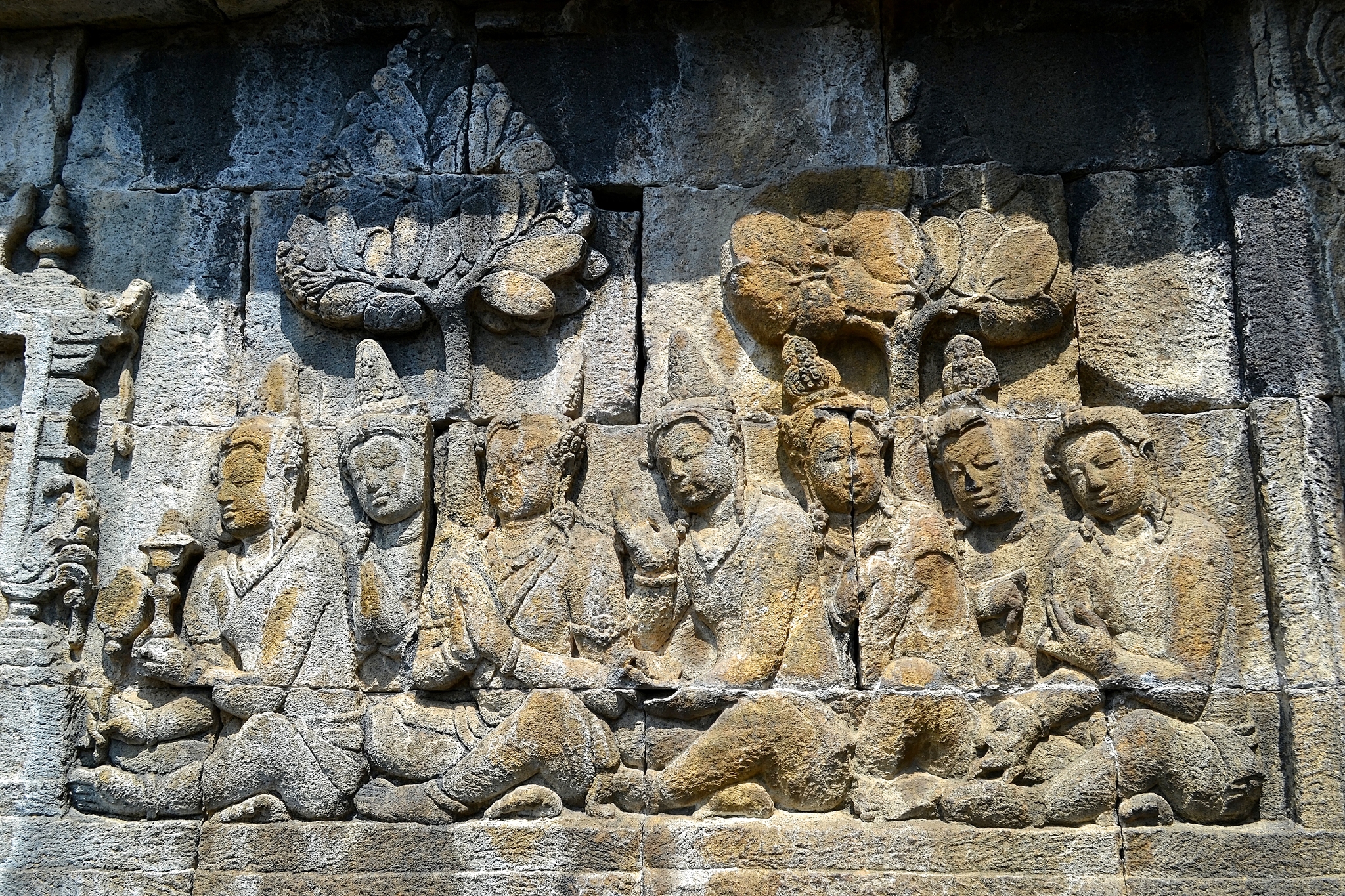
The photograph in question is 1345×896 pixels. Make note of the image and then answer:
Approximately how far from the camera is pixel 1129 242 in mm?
5367

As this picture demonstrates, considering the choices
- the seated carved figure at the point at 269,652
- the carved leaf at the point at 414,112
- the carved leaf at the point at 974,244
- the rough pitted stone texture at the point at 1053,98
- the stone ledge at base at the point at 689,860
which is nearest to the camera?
the stone ledge at base at the point at 689,860

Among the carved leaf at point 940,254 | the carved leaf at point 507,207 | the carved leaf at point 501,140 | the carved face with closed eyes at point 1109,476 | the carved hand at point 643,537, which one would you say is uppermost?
the carved leaf at point 501,140

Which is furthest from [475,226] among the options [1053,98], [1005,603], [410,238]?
[1005,603]

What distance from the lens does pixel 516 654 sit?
4840mm

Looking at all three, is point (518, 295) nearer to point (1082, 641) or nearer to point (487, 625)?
point (487, 625)

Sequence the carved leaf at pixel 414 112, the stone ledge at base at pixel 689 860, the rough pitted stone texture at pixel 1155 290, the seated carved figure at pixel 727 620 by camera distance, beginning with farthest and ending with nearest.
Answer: the carved leaf at pixel 414 112
the rough pitted stone texture at pixel 1155 290
the seated carved figure at pixel 727 620
the stone ledge at base at pixel 689 860

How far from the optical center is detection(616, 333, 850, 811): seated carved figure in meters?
4.65

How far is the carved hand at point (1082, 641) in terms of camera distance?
4.73 meters

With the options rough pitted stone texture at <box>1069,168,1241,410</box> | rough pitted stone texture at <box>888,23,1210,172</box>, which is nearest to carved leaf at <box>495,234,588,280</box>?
rough pitted stone texture at <box>888,23,1210,172</box>

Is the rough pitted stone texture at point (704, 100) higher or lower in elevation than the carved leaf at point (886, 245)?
higher

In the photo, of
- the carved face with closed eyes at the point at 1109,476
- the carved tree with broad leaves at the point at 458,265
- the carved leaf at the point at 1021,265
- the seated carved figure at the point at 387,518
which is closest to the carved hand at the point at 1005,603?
the carved face with closed eyes at the point at 1109,476

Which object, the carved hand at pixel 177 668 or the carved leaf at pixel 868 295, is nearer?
the carved hand at pixel 177 668

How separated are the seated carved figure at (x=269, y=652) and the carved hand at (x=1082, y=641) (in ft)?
8.51

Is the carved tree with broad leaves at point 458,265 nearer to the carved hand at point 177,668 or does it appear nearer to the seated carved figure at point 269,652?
the seated carved figure at point 269,652
